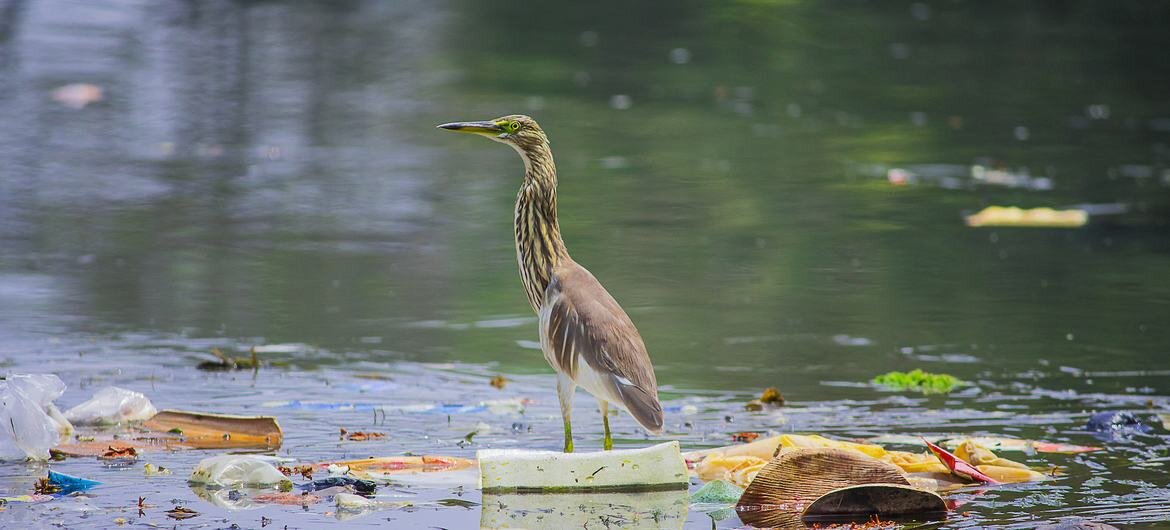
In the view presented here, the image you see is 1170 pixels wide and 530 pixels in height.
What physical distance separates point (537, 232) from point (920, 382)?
216 centimetres

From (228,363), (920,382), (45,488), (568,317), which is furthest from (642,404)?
(228,363)

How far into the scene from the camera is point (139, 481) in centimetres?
629

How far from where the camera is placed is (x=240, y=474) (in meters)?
6.23

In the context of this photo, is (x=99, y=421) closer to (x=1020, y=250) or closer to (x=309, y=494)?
(x=309, y=494)

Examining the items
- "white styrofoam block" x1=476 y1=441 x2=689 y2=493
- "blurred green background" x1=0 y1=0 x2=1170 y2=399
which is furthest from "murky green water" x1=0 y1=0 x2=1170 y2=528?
"white styrofoam block" x1=476 y1=441 x2=689 y2=493

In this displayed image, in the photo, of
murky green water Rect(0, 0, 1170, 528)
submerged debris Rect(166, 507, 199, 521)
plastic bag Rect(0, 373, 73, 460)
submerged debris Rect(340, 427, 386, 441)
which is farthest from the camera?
murky green water Rect(0, 0, 1170, 528)

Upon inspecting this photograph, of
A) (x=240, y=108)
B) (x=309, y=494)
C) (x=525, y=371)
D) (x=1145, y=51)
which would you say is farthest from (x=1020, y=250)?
(x=1145, y=51)

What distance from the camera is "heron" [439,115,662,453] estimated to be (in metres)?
6.60

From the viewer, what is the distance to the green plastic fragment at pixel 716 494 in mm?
6242

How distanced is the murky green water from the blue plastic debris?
0.55ft

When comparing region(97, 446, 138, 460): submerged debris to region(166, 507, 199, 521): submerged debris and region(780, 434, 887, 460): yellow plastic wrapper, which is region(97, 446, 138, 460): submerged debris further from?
region(780, 434, 887, 460): yellow plastic wrapper

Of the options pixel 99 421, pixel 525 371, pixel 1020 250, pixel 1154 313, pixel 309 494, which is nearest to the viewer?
pixel 309 494

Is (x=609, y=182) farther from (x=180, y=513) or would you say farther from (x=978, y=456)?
(x=180, y=513)

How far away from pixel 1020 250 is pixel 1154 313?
1.88 meters
